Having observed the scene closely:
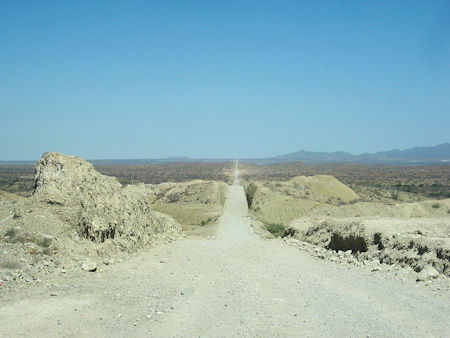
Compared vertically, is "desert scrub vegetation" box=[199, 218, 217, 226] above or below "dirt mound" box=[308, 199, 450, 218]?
below

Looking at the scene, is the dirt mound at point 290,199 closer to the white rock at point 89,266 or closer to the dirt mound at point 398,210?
the dirt mound at point 398,210

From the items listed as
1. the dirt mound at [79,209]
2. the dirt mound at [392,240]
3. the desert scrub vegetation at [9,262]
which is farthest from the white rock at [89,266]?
the dirt mound at [392,240]

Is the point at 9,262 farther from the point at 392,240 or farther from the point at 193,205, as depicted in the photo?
the point at 193,205

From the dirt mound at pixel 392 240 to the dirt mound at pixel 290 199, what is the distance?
21.6m

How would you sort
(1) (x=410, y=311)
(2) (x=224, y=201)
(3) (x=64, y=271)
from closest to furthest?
(1) (x=410, y=311) → (3) (x=64, y=271) → (2) (x=224, y=201)

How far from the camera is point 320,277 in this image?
42.3 ft

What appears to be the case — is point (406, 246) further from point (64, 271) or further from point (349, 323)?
point (64, 271)

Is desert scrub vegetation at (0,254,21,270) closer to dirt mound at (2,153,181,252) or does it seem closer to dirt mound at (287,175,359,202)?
dirt mound at (2,153,181,252)

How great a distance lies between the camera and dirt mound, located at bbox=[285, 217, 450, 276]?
493 inches

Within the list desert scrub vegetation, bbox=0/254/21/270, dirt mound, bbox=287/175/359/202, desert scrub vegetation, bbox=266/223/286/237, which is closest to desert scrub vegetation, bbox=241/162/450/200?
dirt mound, bbox=287/175/359/202

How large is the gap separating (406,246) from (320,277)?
3.16m

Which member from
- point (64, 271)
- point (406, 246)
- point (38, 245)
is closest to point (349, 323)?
point (406, 246)

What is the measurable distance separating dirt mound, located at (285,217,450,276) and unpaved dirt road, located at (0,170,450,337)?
1185 mm

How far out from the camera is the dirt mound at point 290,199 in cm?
4462
